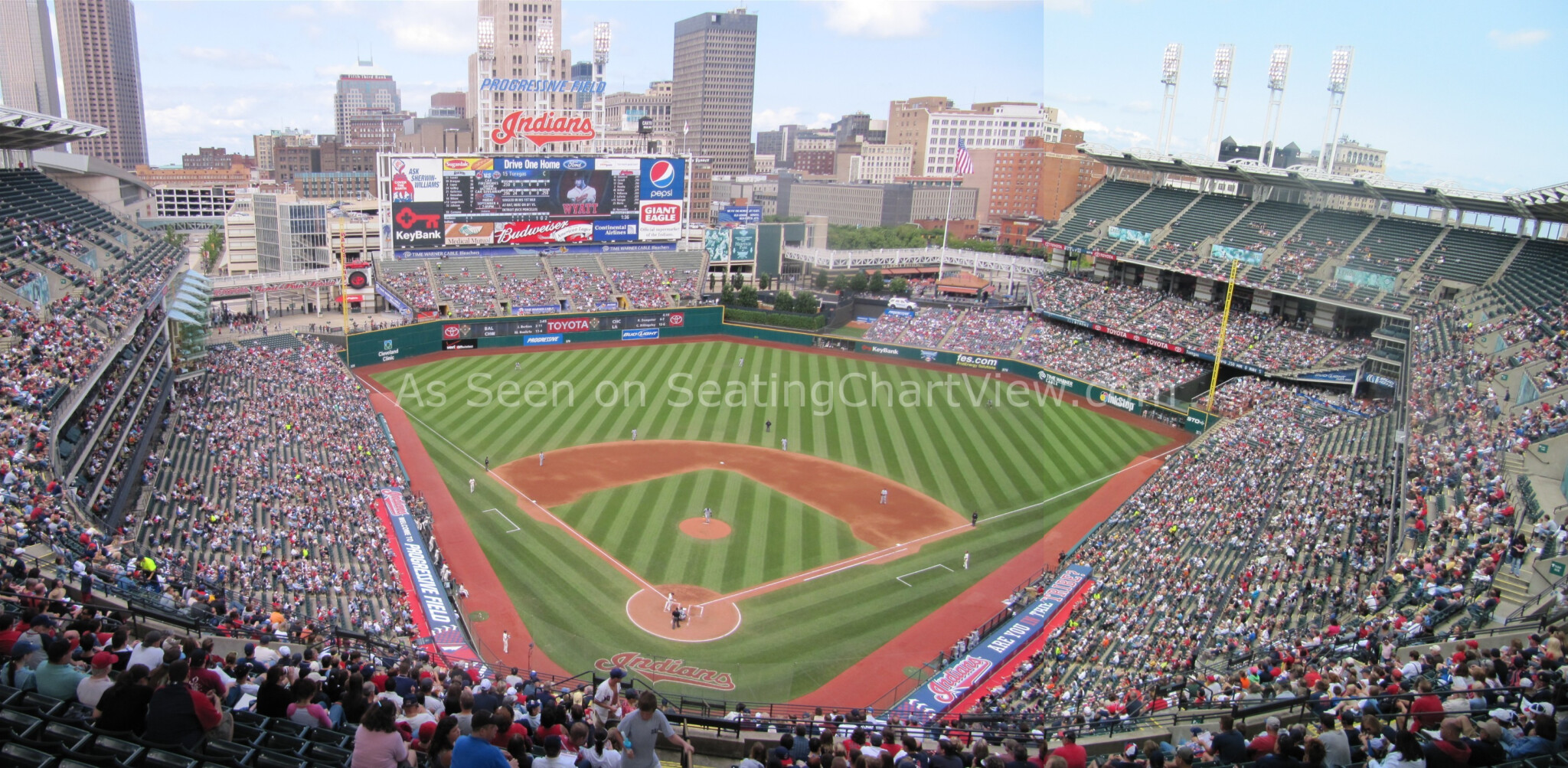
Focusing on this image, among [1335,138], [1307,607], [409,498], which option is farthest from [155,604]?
[1335,138]

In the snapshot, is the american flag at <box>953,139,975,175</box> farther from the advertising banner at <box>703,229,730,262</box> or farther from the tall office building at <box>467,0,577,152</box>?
the tall office building at <box>467,0,577,152</box>

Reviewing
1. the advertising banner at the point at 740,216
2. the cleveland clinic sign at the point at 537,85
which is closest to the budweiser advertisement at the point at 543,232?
the cleveland clinic sign at the point at 537,85

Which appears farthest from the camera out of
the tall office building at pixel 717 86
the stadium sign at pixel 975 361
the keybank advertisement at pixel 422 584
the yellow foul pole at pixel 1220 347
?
the tall office building at pixel 717 86

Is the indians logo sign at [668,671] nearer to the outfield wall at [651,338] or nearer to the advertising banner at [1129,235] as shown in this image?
the outfield wall at [651,338]

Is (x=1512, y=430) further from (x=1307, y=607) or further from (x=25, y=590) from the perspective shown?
(x=25, y=590)

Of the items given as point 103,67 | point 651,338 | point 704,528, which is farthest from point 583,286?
point 103,67

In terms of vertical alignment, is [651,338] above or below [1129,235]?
below

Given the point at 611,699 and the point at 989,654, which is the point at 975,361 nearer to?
the point at 989,654
